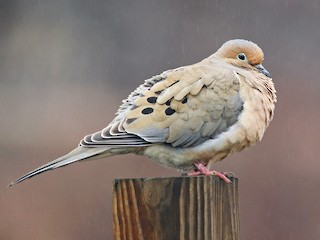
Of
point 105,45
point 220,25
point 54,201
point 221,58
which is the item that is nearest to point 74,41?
point 105,45

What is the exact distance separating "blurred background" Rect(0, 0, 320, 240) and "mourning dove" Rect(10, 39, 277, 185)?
7.23 ft

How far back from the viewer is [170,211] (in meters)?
2.59

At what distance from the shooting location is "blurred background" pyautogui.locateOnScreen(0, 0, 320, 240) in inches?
241

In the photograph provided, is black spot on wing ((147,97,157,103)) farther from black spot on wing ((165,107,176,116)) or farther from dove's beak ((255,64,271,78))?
dove's beak ((255,64,271,78))

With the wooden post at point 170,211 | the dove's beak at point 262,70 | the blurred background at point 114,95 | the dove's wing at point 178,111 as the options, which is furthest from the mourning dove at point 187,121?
the blurred background at point 114,95

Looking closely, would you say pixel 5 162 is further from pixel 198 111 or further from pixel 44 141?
pixel 198 111

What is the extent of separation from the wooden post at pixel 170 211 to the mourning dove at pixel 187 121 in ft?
3.01

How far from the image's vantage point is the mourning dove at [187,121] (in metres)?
3.61

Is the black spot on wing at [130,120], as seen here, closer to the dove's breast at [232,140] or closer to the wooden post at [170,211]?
the dove's breast at [232,140]

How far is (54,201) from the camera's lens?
241 inches

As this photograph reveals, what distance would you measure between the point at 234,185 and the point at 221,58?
5.35ft

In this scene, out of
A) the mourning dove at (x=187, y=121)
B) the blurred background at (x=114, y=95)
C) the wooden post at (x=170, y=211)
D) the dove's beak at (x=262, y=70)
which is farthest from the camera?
the blurred background at (x=114, y=95)

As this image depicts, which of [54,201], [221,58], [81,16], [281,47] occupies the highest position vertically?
[81,16]

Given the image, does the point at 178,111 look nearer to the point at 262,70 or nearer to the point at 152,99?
the point at 152,99
